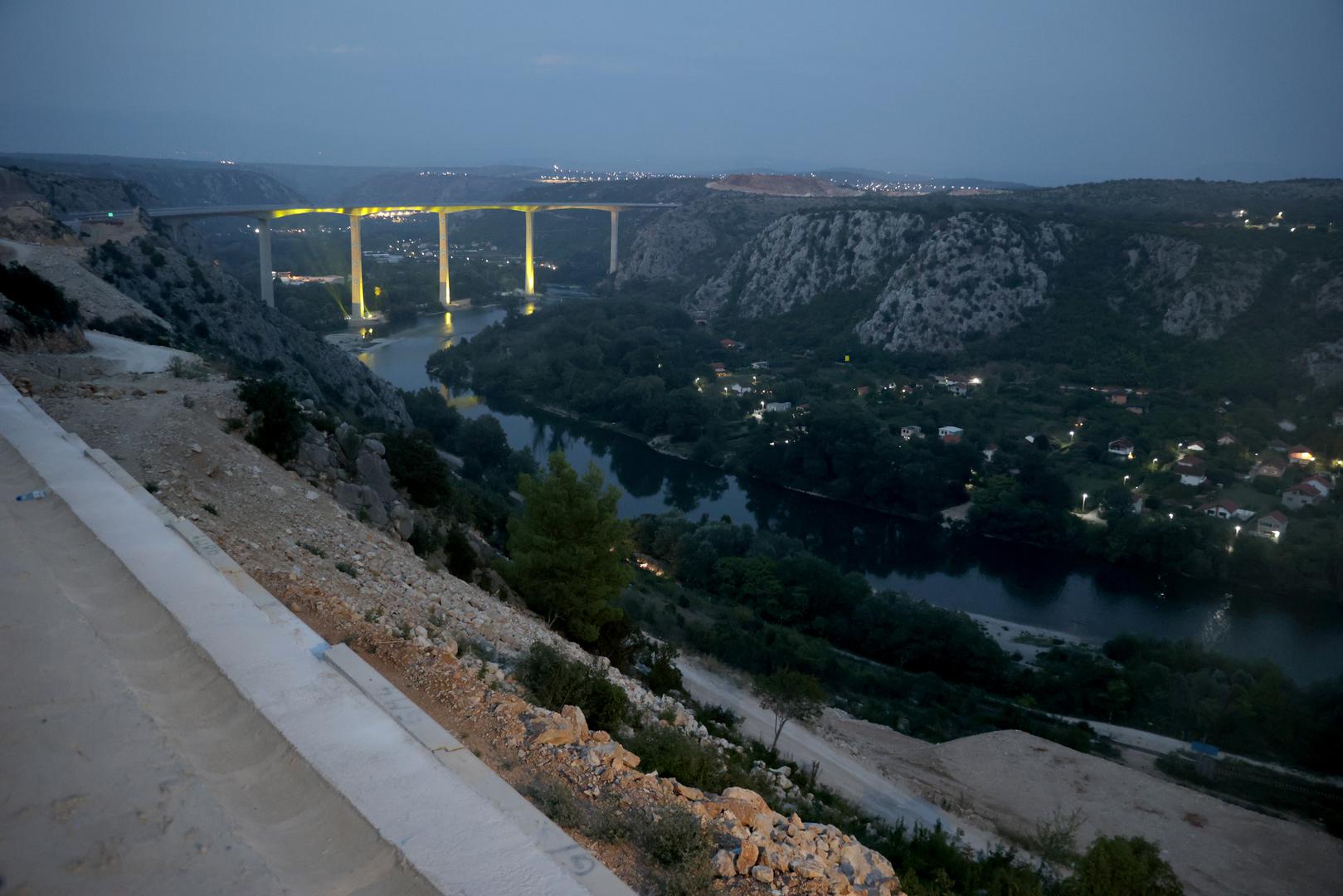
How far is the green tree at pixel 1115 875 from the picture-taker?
417cm

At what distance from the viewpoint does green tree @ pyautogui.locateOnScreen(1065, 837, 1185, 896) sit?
4.17 metres

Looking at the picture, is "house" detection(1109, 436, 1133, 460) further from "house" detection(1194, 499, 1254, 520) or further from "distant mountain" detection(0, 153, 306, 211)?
"distant mountain" detection(0, 153, 306, 211)

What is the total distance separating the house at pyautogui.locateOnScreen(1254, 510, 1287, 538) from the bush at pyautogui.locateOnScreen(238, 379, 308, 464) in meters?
18.7

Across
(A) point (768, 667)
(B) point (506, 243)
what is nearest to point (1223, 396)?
(A) point (768, 667)

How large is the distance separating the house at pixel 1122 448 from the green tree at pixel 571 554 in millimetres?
19800

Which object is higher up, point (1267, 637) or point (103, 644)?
point (103, 644)

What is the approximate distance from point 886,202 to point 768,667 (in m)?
36.4

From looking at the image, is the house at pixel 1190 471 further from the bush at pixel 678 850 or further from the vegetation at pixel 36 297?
the vegetation at pixel 36 297

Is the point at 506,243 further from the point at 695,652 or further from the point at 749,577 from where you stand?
the point at 695,652

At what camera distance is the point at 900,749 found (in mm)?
8242

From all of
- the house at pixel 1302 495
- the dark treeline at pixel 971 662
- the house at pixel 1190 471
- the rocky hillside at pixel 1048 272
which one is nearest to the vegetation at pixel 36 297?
the dark treeline at pixel 971 662

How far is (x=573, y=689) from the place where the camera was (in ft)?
11.7

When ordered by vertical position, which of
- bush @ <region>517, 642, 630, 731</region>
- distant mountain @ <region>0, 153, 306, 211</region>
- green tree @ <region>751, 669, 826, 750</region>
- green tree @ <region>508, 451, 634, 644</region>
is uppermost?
distant mountain @ <region>0, 153, 306, 211</region>

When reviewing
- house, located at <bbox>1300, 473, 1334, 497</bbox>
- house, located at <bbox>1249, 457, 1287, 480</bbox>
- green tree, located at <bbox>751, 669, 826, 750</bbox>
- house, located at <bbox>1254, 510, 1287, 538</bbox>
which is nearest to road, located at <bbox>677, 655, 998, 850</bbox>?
green tree, located at <bbox>751, 669, 826, 750</bbox>
